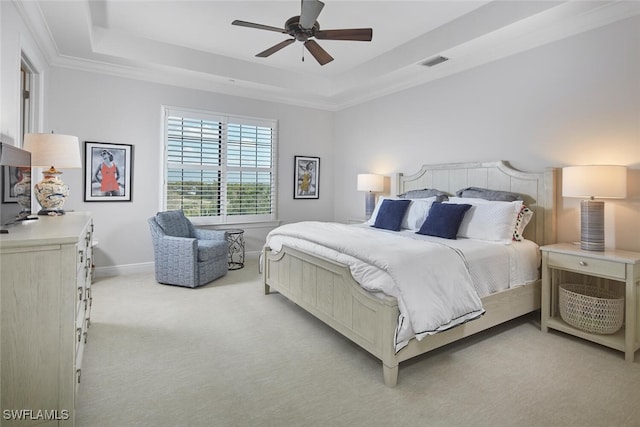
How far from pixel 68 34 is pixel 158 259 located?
266cm

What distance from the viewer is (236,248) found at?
552cm

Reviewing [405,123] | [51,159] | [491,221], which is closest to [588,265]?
[491,221]

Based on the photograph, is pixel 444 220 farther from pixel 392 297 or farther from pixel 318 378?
pixel 318 378

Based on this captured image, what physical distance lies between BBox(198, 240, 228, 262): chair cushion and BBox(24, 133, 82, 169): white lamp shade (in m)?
1.86

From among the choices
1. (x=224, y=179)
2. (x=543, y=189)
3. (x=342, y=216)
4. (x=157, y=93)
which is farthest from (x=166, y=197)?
(x=543, y=189)

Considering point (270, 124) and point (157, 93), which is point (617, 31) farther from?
point (157, 93)

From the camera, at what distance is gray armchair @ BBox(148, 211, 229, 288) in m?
4.15

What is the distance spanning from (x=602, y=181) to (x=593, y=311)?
41.5 inches

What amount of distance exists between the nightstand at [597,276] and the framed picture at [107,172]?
5.04 meters

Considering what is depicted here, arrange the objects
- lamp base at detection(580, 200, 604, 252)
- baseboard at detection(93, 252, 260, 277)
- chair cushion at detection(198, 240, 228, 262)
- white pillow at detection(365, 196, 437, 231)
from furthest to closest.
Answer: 1. baseboard at detection(93, 252, 260, 277)
2. chair cushion at detection(198, 240, 228, 262)
3. white pillow at detection(365, 196, 437, 231)
4. lamp base at detection(580, 200, 604, 252)

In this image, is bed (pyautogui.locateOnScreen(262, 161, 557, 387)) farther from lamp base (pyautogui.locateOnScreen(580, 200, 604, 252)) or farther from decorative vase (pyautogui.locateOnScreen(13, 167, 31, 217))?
decorative vase (pyautogui.locateOnScreen(13, 167, 31, 217))

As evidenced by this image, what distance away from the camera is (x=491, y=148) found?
157 inches

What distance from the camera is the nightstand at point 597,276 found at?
2523mm

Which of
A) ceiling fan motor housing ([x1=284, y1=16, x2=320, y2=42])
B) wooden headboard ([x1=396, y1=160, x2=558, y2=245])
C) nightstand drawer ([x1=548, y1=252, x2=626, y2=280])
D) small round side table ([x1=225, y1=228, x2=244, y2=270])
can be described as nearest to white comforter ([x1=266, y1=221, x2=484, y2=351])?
nightstand drawer ([x1=548, y1=252, x2=626, y2=280])
